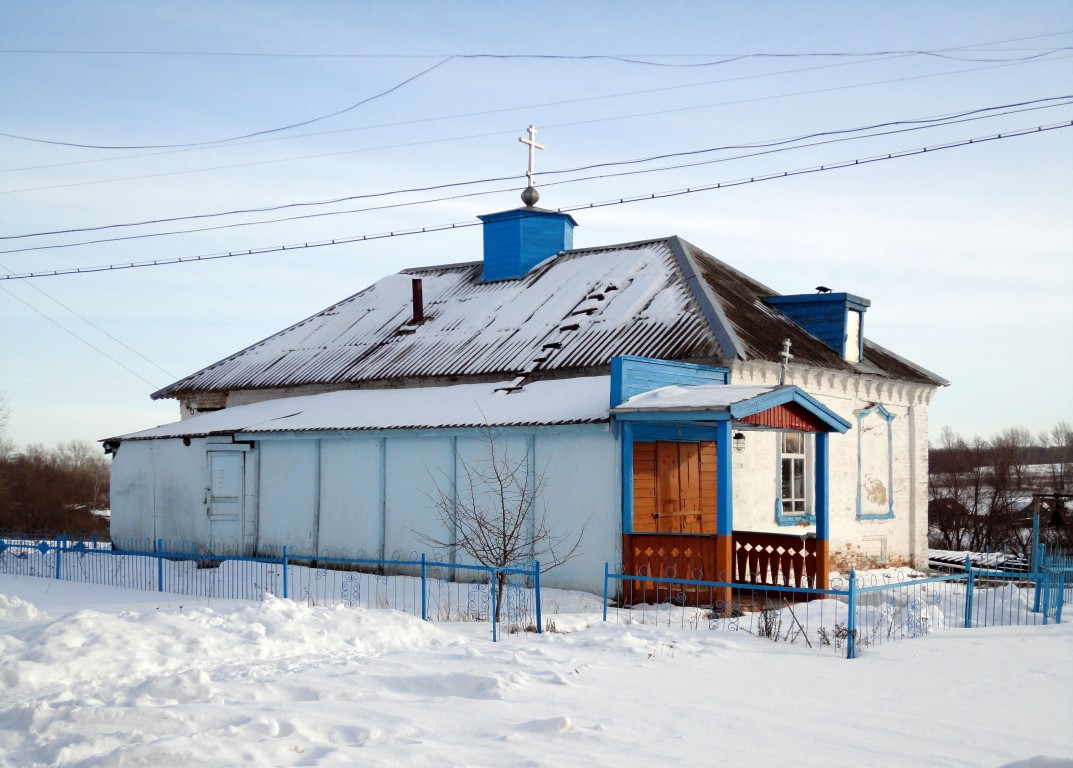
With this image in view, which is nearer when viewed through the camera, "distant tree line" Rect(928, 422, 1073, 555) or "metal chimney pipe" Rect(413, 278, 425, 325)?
"metal chimney pipe" Rect(413, 278, 425, 325)

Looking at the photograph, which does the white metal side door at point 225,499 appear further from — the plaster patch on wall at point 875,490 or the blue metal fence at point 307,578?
the plaster patch on wall at point 875,490

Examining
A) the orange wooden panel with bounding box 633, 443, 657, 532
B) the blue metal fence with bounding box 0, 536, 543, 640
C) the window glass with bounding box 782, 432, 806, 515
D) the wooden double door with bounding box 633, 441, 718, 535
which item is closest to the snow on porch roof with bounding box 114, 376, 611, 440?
the orange wooden panel with bounding box 633, 443, 657, 532

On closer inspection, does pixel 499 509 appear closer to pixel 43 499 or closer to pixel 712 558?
pixel 712 558

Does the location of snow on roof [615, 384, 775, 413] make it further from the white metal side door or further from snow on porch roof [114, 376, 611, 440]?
the white metal side door

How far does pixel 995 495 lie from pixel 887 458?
33942 mm

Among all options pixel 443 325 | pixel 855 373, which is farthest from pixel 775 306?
pixel 443 325

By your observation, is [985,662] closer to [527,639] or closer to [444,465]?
[527,639]

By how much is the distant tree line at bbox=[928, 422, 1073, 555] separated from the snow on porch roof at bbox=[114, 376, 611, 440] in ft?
51.7

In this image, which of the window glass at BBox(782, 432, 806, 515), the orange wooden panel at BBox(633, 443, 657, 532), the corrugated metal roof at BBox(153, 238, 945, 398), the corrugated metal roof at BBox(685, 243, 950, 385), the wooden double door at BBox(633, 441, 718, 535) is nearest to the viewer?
the orange wooden panel at BBox(633, 443, 657, 532)

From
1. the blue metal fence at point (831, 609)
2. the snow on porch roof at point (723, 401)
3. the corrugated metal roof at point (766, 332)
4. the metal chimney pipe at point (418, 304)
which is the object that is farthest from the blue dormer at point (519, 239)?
the blue metal fence at point (831, 609)

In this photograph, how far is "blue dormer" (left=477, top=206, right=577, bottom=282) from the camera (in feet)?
78.9

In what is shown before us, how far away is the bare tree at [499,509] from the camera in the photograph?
1556 centimetres

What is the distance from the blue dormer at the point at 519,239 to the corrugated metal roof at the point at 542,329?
0.39 metres

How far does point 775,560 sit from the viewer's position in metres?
14.8
